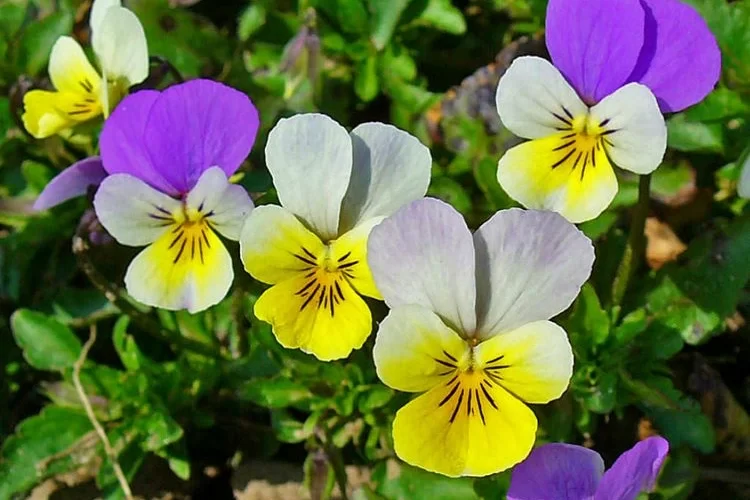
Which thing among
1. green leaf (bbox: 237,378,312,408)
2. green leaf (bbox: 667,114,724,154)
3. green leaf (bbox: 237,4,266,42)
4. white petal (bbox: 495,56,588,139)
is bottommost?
green leaf (bbox: 237,378,312,408)

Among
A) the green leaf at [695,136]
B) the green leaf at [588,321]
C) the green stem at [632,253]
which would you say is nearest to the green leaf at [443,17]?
the green leaf at [695,136]

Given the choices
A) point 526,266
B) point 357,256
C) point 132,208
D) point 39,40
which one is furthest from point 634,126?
point 39,40

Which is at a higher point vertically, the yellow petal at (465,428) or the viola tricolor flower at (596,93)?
the viola tricolor flower at (596,93)

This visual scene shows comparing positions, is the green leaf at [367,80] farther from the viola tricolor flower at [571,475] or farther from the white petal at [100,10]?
the viola tricolor flower at [571,475]

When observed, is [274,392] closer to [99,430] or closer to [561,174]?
[99,430]

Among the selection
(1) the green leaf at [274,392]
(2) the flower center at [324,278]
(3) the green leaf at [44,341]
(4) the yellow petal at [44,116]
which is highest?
(2) the flower center at [324,278]

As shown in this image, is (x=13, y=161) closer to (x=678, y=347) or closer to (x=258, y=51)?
(x=258, y=51)

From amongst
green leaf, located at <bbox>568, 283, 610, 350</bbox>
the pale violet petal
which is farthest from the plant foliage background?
the pale violet petal

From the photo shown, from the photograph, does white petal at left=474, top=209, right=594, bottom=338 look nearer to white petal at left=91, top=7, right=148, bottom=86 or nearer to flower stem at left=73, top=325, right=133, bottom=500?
white petal at left=91, top=7, right=148, bottom=86
